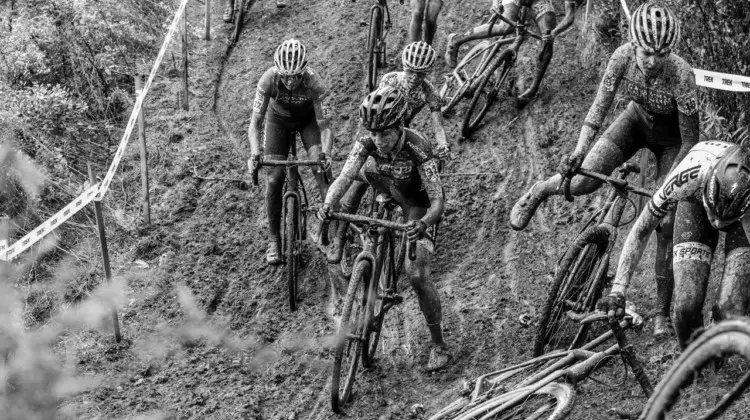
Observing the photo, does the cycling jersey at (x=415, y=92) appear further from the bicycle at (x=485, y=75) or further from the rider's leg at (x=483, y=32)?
the rider's leg at (x=483, y=32)

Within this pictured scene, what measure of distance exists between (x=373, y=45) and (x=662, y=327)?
6.83m

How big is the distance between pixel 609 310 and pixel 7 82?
10.4m

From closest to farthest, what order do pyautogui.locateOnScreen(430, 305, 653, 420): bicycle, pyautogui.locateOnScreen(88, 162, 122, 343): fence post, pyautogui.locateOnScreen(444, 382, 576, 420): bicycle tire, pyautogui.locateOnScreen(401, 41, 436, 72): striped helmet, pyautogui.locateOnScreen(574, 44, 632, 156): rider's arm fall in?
1. pyautogui.locateOnScreen(444, 382, 576, 420): bicycle tire
2. pyautogui.locateOnScreen(430, 305, 653, 420): bicycle
3. pyautogui.locateOnScreen(574, 44, 632, 156): rider's arm
4. pyautogui.locateOnScreen(88, 162, 122, 343): fence post
5. pyautogui.locateOnScreen(401, 41, 436, 72): striped helmet

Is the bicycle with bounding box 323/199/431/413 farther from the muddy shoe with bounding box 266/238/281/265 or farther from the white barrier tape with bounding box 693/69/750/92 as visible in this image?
the white barrier tape with bounding box 693/69/750/92

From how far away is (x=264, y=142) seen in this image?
10.8m

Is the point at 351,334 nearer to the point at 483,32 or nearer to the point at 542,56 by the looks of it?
the point at 542,56

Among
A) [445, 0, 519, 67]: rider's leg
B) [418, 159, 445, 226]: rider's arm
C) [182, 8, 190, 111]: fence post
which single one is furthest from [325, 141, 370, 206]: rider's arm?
[182, 8, 190, 111]: fence post

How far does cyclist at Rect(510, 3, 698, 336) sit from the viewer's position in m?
7.86

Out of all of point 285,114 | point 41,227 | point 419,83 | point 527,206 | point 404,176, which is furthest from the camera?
Answer: point 419,83

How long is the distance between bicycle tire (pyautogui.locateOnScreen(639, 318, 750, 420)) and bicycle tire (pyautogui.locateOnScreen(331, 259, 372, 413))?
4091 millimetres

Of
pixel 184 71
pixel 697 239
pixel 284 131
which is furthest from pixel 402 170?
pixel 184 71

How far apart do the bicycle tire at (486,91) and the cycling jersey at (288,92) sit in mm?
2921

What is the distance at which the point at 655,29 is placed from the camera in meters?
7.80

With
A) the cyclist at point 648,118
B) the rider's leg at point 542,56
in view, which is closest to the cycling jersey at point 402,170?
the cyclist at point 648,118
